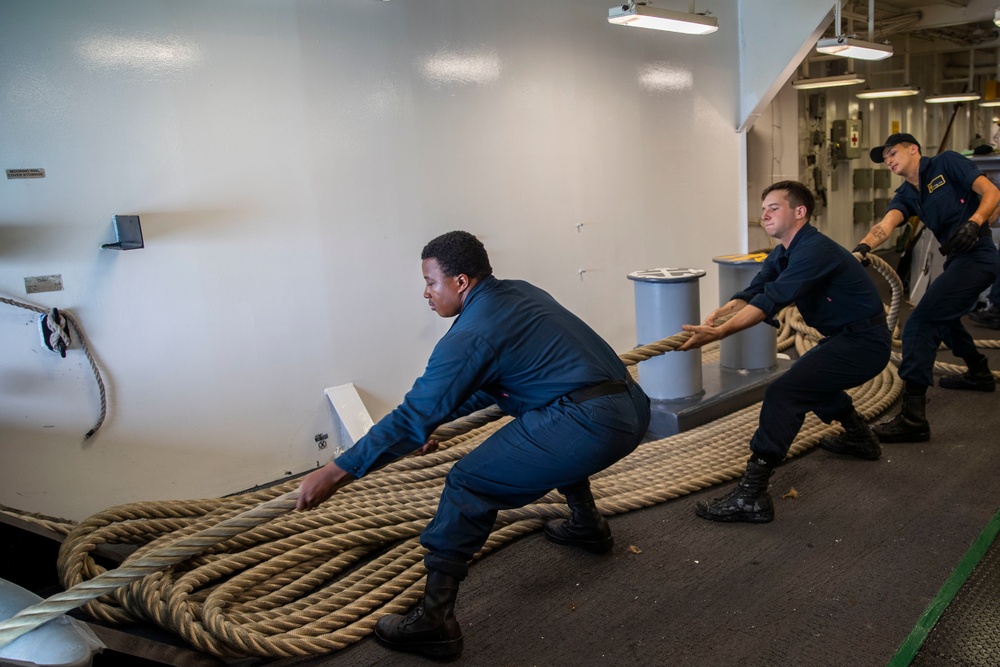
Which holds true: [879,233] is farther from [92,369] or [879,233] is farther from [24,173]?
[24,173]

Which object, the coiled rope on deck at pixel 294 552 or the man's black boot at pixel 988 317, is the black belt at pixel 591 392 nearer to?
the coiled rope on deck at pixel 294 552

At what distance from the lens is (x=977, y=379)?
16.4 feet

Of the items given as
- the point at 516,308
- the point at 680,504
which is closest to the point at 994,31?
the point at 680,504

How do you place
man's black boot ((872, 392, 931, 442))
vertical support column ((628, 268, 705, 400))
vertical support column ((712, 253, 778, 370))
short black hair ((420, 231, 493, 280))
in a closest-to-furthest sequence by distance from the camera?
short black hair ((420, 231, 493, 280)) → man's black boot ((872, 392, 931, 442)) → vertical support column ((628, 268, 705, 400)) → vertical support column ((712, 253, 778, 370))

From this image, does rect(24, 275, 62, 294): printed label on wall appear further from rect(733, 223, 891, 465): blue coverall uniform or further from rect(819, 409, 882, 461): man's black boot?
rect(819, 409, 882, 461): man's black boot

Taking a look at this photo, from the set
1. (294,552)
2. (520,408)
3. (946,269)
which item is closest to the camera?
(520,408)

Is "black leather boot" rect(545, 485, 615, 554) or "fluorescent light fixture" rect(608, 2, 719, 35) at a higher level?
"fluorescent light fixture" rect(608, 2, 719, 35)

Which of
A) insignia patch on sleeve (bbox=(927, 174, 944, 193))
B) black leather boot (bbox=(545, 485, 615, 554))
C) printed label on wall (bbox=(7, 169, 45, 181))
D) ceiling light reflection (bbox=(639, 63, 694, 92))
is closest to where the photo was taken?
black leather boot (bbox=(545, 485, 615, 554))

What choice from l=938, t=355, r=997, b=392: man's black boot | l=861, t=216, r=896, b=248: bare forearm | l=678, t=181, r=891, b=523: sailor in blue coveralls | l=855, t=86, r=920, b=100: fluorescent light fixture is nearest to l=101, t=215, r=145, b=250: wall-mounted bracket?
l=678, t=181, r=891, b=523: sailor in blue coveralls

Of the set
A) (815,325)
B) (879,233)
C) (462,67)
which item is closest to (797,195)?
(815,325)

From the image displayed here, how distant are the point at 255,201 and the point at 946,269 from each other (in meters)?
3.90

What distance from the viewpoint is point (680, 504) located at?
11.9 feet

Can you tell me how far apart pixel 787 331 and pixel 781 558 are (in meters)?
3.73

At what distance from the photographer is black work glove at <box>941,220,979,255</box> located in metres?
4.17
